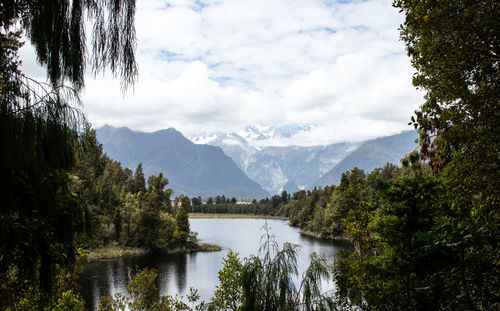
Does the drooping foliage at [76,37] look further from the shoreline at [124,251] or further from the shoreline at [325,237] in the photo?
the shoreline at [325,237]

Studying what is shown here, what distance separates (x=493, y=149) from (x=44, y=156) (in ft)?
19.2

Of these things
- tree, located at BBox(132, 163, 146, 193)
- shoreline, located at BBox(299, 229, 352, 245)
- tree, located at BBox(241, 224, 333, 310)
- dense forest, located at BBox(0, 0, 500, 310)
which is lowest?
shoreline, located at BBox(299, 229, 352, 245)

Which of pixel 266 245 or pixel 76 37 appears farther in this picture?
pixel 266 245

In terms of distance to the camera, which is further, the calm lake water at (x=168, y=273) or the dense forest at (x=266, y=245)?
the calm lake water at (x=168, y=273)

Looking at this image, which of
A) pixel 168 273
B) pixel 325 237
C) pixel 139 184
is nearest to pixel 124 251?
pixel 168 273

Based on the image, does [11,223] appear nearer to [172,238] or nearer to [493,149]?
[493,149]

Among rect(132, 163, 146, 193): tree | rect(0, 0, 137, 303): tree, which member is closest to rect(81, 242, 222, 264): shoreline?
rect(132, 163, 146, 193): tree

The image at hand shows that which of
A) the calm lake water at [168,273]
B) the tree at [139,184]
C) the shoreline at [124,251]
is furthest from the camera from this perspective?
the tree at [139,184]

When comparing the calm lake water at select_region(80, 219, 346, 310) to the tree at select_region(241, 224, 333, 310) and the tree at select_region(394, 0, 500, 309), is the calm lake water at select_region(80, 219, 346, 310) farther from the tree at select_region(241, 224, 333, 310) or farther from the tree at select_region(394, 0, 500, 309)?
the tree at select_region(394, 0, 500, 309)

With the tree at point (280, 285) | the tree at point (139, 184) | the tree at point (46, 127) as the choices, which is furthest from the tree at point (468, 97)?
the tree at point (139, 184)

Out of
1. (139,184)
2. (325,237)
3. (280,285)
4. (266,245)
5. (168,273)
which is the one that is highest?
(139,184)

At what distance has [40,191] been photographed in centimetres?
314

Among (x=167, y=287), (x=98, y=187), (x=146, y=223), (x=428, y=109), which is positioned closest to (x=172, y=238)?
(x=146, y=223)

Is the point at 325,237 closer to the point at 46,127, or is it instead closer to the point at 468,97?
the point at 468,97
